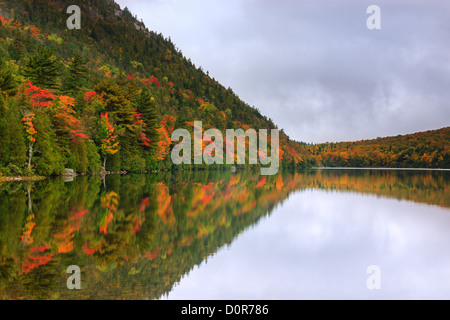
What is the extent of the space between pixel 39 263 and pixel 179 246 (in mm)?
3759

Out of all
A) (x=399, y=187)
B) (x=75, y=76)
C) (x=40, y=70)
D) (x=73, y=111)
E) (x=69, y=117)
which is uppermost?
(x=75, y=76)

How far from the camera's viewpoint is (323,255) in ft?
35.5

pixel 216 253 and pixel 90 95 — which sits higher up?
pixel 90 95

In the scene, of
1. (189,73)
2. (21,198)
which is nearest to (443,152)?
(189,73)

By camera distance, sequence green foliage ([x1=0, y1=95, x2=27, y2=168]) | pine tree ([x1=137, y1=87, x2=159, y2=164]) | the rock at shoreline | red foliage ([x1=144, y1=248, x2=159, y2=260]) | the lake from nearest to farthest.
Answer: the lake, red foliage ([x1=144, y1=248, x2=159, y2=260]), green foliage ([x1=0, y1=95, x2=27, y2=168]), the rock at shoreline, pine tree ([x1=137, y1=87, x2=159, y2=164])

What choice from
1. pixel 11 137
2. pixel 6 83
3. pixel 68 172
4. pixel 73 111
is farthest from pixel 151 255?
pixel 73 111

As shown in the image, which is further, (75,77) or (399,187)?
(75,77)

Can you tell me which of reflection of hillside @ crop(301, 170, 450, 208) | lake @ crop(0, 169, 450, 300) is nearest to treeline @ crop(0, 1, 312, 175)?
lake @ crop(0, 169, 450, 300)

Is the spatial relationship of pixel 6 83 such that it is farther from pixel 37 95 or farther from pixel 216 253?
pixel 216 253

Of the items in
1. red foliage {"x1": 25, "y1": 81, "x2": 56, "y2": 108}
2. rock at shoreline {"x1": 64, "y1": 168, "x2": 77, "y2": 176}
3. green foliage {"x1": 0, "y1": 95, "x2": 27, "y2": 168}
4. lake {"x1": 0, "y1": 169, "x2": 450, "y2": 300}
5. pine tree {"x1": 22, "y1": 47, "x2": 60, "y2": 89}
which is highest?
pine tree {"x1": 22, "y1": 47, "x2": 60, "y2": 89}

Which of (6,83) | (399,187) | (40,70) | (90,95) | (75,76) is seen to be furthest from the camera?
(75,76)

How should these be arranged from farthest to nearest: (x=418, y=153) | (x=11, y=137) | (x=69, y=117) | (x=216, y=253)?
1. (x=418, y=153)
2. (x=69, y=117)
3. (x=11, y=137)
4. (x=216, y=253)

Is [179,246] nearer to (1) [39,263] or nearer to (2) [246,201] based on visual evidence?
(1) [39,263]

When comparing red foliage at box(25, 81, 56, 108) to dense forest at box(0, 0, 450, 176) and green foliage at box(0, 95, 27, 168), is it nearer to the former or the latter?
dense forest at box(0, 0, 450, 176)
